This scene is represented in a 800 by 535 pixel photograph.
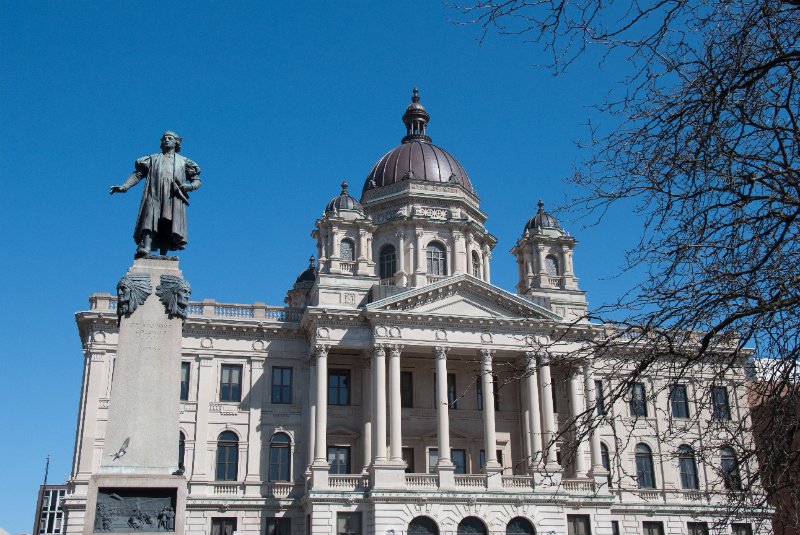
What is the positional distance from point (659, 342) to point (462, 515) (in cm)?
3491

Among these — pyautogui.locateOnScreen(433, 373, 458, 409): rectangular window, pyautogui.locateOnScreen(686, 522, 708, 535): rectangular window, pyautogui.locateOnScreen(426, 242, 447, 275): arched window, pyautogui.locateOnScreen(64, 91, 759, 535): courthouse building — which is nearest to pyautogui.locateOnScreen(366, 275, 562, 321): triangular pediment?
pyautogui.locateOnScreen(64, 91, 759, 535): courthouse building

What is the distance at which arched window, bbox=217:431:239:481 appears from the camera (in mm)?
47688

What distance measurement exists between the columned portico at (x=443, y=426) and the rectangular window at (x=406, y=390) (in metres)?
2.26

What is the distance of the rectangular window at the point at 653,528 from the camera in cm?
5056

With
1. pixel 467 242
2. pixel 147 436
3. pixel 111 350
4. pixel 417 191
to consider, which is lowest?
pixel 147 436

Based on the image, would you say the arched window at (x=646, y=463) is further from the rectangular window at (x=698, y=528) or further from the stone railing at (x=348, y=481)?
the stone railing at (x=348, y=481)

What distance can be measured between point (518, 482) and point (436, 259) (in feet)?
53.2

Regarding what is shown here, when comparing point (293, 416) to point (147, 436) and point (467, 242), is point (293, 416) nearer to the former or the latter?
point (467, 242)

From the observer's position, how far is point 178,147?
15.2 m

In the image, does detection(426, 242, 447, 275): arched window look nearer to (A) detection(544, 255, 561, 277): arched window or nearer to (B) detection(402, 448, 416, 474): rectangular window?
(A) detection(544, 255, 561, 277): arched window

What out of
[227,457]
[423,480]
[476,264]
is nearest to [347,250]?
[476,264]

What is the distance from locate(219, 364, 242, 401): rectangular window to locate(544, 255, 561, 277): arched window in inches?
803

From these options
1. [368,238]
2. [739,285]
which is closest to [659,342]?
[739,285]

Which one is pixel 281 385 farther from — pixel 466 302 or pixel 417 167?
pixel 417 167
